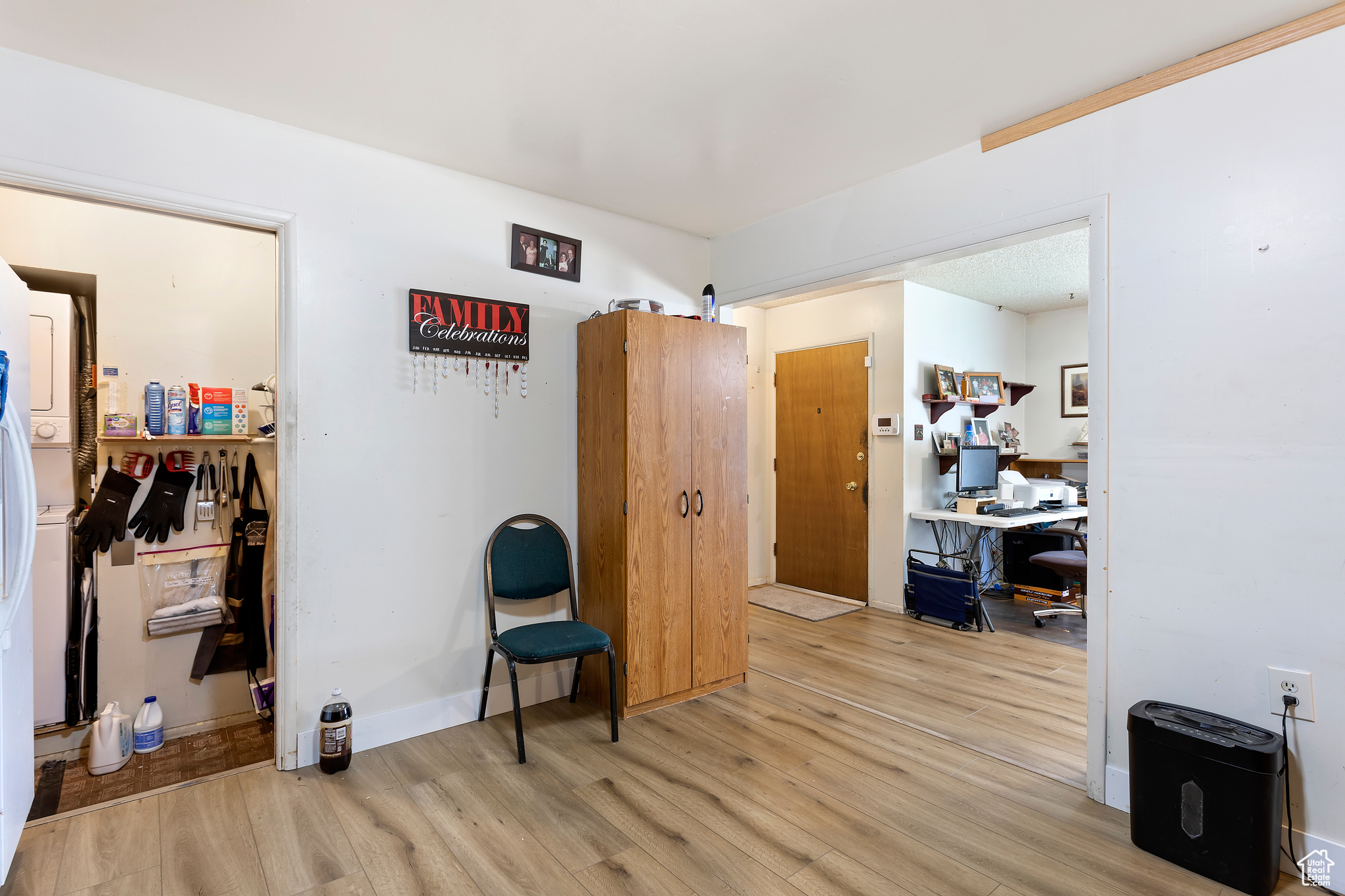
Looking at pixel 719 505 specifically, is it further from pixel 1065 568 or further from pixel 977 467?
pixel 1065 568

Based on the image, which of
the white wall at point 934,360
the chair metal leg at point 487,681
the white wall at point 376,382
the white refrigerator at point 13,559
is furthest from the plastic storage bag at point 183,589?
the white wall at point 934,360

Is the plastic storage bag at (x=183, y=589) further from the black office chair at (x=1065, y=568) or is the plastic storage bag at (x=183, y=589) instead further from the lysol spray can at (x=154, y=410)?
the black office chair at (x=1065, y=568)

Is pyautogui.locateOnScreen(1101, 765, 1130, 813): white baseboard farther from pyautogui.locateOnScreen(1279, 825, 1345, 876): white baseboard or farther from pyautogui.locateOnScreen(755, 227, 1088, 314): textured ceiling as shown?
pyautogui.locateOnScreen(755, 227, 1088, 314): textured ceiling

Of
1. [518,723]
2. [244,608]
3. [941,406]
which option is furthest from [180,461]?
[941,406]

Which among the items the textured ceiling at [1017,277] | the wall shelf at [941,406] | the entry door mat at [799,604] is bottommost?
the entry door mat at [799,604]

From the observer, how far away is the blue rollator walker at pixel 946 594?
4.48 meters

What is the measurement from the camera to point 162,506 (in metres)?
3.13

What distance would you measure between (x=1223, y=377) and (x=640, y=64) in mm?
2126

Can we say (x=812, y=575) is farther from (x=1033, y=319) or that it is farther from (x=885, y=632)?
(x=1033, y=319)

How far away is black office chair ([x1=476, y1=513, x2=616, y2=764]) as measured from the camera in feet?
8.80

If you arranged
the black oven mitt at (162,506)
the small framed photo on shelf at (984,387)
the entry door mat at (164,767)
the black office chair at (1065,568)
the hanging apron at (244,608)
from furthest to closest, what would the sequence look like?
1. the small framed photo on shelf at (984,387)
2. the black office chair at (1065,568)
3. the hanging apron at (244,608)
4. the black oven mitt at (162,506)
5. the entry door mat at (164,767)

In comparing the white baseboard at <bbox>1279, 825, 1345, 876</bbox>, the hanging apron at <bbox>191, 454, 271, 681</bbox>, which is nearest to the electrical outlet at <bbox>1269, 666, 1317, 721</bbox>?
the white baseboard at <bbox>1279, 825, 1345, 876</bbox>

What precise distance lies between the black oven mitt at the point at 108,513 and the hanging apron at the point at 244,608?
0.44m

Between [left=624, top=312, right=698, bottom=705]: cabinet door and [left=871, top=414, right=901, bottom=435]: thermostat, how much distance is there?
2.34 meters
